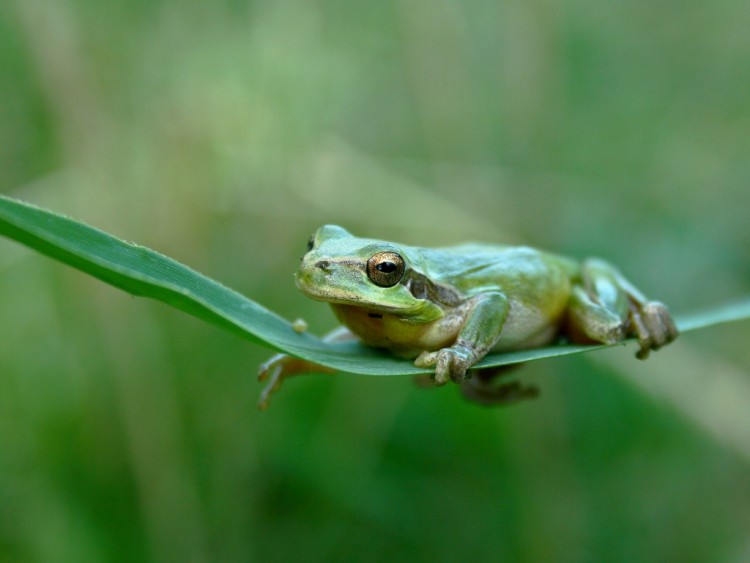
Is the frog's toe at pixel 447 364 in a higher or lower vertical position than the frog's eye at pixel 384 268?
lower

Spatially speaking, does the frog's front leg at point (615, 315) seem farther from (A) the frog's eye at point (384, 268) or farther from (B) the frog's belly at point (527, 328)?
(A) the frog's eye at point (384, 268)

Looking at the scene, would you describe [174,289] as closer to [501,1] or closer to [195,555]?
[195,555]

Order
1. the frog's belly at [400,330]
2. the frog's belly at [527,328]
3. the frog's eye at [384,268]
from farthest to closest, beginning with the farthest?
1. the frog's belly at [527,328]
2. the frog's belly at [400,330]
3. the frog's eye at [384,268]

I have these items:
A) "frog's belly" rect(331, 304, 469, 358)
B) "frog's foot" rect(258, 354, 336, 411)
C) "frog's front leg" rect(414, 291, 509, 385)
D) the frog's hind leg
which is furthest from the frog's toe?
the frog's hind leg

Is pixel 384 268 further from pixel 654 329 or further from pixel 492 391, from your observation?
pixel 654 329

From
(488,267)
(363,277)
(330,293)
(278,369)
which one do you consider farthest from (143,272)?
(488,267)

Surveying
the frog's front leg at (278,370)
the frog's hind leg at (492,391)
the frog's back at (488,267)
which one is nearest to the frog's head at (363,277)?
the frog's back at (488,267)
